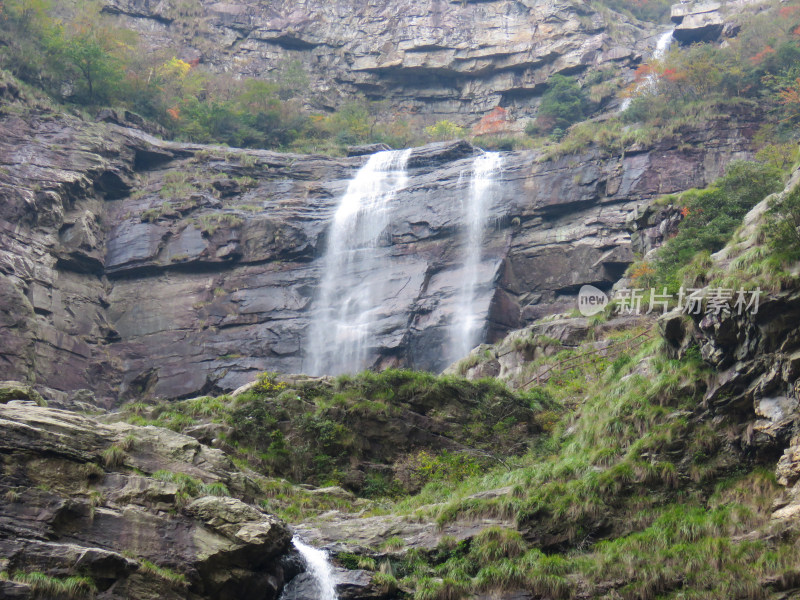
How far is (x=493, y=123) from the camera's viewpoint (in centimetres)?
4759

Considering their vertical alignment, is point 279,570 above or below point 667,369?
below

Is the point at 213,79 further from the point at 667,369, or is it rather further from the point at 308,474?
the point at 667,369

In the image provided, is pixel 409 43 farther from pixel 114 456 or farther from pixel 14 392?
pixel 114 456

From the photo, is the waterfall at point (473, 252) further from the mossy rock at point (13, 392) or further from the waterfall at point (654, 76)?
the mossy rock at point (13, 392)

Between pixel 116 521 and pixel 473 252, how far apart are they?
2345cm

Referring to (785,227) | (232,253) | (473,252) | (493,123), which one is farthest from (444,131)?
(785,227)

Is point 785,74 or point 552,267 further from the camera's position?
point 785,74

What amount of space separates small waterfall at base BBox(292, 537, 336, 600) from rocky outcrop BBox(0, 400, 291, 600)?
55cm

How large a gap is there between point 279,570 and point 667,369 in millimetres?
8322

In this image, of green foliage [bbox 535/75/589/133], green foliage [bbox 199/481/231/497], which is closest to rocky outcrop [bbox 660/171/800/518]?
green foliage [bbox 199/481/231/497]

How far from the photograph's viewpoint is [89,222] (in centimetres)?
3303

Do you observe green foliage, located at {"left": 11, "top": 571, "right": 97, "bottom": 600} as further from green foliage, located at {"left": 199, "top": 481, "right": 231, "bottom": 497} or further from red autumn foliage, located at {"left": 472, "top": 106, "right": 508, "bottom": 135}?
red autumn foliage, located at {"left": 472, "top": 106, "right": 508, "bottom": 135}

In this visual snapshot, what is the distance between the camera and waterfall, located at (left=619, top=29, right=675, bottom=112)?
37.9m

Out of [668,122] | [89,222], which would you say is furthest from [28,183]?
[668,122]
